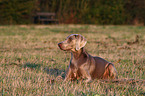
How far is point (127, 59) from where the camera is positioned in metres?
7.17

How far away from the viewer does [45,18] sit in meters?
30.2

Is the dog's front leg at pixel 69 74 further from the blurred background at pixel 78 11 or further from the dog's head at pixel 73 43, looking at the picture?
the blurred background at pixel 78 11

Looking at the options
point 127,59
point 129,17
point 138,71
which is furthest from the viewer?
point 129,17

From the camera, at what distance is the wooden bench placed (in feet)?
96.3

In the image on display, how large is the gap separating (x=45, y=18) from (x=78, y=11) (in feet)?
14.2

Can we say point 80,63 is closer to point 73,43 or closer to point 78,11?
point 73,43

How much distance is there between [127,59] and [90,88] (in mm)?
3450

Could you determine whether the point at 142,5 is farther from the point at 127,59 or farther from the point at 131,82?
the point at 131,82

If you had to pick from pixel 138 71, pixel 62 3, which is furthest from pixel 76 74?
pixel 62 3

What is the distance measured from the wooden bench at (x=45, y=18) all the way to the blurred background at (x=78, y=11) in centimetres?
16

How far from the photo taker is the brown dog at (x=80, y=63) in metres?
4.20

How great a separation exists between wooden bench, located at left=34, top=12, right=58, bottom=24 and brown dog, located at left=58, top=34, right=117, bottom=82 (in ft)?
82.8

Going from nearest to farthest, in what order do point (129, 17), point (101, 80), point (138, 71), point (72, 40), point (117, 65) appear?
point (72, 40)
point (101, 80)
point (138, 71)
point (117, 65)
point (129, 17)

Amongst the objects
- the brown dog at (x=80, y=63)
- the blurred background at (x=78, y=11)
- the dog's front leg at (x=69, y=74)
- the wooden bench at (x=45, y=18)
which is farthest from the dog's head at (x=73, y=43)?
the wooden bench at (x=45, y=18)
